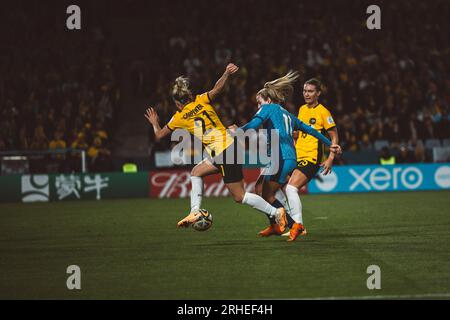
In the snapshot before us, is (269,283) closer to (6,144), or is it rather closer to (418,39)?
(6,144)

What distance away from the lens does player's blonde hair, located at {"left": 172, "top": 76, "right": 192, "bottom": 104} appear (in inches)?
470

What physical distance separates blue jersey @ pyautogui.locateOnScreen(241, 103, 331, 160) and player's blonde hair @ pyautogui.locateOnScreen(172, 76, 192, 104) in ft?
3.19

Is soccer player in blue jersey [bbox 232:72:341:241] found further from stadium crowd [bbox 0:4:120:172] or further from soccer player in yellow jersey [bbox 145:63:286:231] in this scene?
stadium crowd [bbox 0:4:120:172]

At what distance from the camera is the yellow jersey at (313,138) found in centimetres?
1248

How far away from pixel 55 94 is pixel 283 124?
625 inches

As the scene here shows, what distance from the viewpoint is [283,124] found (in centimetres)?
1186

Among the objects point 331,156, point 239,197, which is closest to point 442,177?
point 331,156

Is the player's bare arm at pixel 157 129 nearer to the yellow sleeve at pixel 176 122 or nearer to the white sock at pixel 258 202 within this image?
the yellow sleeve at pixel 176 122

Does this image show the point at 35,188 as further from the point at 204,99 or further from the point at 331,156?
the point at 331,156

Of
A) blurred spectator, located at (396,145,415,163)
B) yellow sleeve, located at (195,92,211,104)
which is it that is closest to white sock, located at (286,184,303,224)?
yellow sleeve, located at (195,92,211,104)

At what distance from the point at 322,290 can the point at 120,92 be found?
2181cm

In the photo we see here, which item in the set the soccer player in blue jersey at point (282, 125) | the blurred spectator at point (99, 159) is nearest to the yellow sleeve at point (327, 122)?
the soccer player in blue jersey at point (282, 125)

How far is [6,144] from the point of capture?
24.7 m
